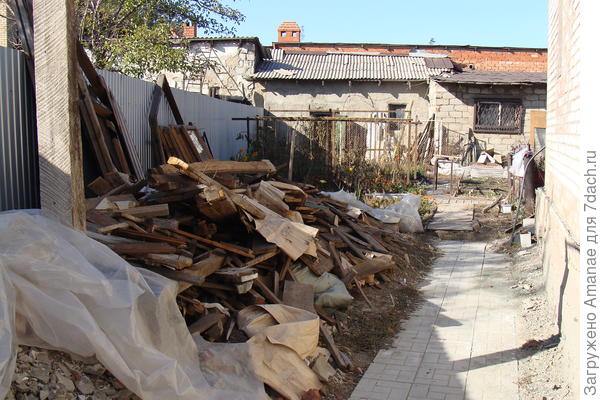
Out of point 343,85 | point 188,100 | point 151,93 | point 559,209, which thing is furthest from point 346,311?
point 343,85

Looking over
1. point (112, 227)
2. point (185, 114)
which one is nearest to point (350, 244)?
point (112, 227)

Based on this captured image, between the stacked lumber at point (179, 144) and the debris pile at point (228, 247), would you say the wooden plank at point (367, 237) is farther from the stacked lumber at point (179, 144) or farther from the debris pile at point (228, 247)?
the stacked lumber at point (179, 144)

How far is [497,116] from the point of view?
24.4 metres

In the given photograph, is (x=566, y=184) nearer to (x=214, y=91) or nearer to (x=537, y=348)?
(x=537, y=348)

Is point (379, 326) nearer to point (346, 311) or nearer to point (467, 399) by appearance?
point (346, 311)

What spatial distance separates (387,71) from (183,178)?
72.4 feet

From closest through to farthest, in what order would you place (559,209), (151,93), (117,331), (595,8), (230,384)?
1. (117,331)
2. (230,384)
3. (595,8)
4. (559,209)
5. (151,93)

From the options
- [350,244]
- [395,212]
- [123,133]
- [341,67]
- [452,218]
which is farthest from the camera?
[341,67]

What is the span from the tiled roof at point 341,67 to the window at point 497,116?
265 cm

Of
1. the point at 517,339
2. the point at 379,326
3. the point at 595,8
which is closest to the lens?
the point at 595,8

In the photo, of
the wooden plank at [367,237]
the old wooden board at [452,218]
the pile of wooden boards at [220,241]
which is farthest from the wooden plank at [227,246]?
the old wooden board at [452,218]

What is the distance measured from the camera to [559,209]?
7.21 m

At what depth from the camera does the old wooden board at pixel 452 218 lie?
39.4ft

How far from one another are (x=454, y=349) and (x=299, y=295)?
161 centimetres
